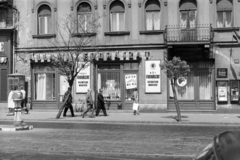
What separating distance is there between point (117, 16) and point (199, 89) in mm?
7706

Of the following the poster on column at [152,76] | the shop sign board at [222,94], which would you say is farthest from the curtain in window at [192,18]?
the shop sign board at [222,94]

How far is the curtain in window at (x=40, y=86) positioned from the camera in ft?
85.4

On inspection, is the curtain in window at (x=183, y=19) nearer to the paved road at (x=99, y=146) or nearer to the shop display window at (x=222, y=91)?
the shop display window at (x=222, y=91)

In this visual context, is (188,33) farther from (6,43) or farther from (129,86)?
A: (6,43)

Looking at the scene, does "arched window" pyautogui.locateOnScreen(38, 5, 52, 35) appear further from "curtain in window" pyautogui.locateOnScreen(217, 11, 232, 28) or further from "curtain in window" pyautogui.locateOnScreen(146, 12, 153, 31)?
"curtain in window" pyautogui.locateOnScreen(217, 11, 232, 28)

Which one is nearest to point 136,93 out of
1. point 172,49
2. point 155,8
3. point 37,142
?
point 172,49

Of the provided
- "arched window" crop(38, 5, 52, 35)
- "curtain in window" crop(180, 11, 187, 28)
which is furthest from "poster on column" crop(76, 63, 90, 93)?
A: "curtain in window" crop(180, 11, 187, 28)

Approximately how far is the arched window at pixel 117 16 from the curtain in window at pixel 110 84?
10.8 ft

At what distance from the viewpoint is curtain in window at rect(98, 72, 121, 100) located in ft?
81.1

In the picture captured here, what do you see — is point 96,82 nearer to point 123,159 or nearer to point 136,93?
point 136,93

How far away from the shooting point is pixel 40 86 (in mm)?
26078

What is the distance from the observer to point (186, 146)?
1014 cm

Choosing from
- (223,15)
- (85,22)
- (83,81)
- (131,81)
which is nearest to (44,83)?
(83,81)

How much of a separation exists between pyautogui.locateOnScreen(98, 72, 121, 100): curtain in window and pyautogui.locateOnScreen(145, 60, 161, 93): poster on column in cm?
211
